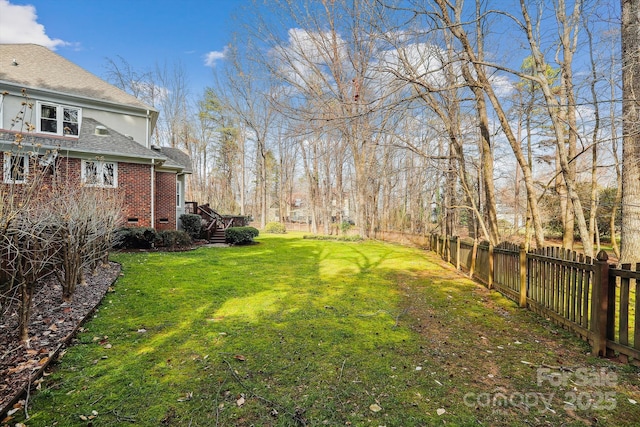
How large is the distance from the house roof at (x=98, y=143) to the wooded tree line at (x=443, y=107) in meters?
6.03

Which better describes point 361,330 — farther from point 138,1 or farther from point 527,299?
point 138,1

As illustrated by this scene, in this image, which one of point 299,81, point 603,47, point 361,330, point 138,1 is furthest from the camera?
point 299,81

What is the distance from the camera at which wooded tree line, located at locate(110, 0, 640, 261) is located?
6.71 meters

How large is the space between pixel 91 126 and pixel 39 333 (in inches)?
507

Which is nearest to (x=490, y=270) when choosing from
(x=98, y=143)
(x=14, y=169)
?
(x=14, y=169)

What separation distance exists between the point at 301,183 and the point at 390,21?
46.0 meters

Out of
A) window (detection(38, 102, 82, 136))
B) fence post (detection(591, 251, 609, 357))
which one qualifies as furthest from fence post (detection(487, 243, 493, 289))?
window (detection(38, 102, 82, 136))

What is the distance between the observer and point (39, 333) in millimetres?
3729

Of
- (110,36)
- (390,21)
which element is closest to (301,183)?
(110,36)

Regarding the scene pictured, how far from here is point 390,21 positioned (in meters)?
7.69

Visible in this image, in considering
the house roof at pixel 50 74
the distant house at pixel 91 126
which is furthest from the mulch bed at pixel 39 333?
A: the house roof at pixel 50 74

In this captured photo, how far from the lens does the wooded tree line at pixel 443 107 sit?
6711mm

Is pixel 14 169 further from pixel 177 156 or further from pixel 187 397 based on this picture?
pixel 177 156

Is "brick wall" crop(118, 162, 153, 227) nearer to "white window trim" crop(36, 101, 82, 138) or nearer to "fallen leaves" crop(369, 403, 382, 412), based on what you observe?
"white window trim" crop(36, 101, 82, 138)
